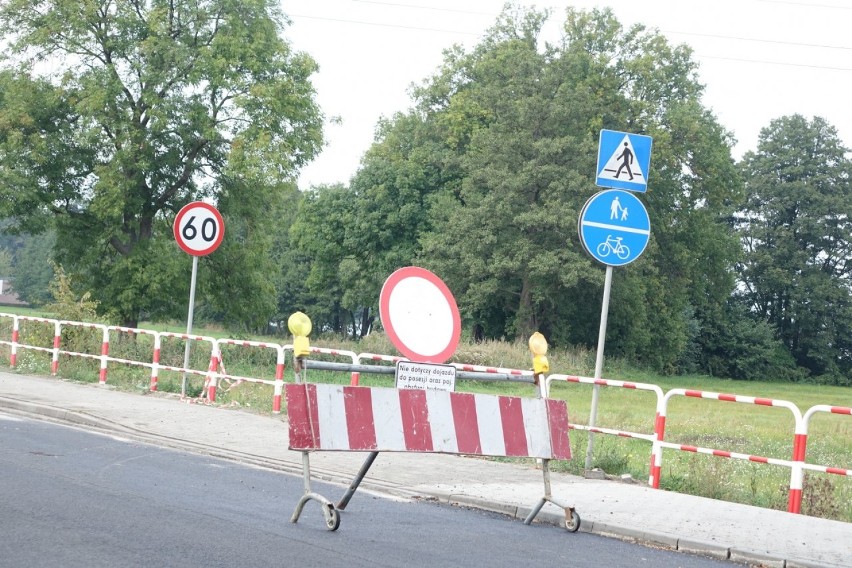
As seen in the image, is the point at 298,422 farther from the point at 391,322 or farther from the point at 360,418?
the point at 391,322

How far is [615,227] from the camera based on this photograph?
40.4 ft

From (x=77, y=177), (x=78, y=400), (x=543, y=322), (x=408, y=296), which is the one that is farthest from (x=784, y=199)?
(x=408, y=296)

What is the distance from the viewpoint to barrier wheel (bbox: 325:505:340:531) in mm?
7949

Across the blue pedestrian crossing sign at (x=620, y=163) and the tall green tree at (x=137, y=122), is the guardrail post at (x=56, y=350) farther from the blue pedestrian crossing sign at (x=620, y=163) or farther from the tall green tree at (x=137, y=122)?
the tall green tree at (x=137, y=122)

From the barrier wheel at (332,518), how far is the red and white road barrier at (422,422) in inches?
17.2

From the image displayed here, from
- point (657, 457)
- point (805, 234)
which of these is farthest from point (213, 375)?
point (805, 234)

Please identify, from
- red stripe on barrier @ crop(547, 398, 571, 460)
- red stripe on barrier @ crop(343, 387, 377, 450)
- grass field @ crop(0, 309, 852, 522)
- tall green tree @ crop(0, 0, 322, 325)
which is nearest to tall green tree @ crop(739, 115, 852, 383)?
grass field @ crop(0, 309, 852, 522)

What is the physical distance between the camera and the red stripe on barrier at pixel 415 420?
8266 mm

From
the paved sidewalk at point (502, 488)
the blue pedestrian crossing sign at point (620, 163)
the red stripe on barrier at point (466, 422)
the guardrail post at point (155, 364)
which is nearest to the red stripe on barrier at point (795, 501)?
the paved sidewalk at point (502, 488)

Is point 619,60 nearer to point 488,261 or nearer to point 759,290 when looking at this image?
point 488,261

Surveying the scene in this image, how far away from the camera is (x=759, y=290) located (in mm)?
79312

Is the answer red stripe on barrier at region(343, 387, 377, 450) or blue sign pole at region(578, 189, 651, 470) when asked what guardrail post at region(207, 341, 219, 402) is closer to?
blue sign pole at region(578, 189, 651, 470)

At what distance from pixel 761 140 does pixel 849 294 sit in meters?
12.5

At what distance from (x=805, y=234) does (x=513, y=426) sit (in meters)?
72.9
